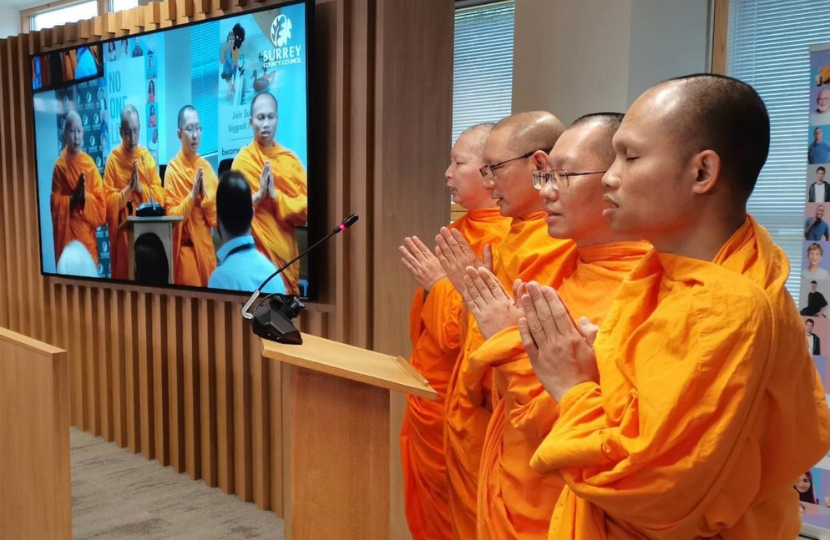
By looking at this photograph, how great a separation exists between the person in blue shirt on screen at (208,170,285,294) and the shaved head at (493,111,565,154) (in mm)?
1644

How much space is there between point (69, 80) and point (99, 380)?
6.02 feet

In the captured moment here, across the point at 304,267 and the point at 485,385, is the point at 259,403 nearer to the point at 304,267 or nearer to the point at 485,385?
the point at 304,267

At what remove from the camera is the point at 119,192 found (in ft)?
14.0

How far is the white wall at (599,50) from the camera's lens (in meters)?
3.02

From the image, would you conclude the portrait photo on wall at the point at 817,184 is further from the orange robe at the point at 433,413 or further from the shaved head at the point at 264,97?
the shaved head at the point at 264,97

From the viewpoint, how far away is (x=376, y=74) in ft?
10.5

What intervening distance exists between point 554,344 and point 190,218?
2.93 metres

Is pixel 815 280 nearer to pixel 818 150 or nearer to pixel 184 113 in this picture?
pixel 818 150

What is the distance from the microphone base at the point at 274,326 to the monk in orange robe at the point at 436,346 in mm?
636

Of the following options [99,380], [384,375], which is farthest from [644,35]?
[99,380]

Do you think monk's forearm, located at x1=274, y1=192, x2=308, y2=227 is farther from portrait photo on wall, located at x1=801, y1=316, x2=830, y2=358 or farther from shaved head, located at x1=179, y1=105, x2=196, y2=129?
portrait photo on wall, located at x1=801, y1=316, x2=830, y2=358

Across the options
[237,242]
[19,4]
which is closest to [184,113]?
[237,242]

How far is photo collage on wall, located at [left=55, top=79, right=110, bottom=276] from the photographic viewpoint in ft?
14.3

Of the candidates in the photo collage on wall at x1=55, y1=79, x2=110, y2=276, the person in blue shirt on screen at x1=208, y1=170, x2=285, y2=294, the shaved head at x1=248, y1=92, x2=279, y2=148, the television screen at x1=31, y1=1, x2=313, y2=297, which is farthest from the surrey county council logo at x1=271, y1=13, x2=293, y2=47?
the photo collage on wall at x1=55, y1=79, x2=110, y2=276
